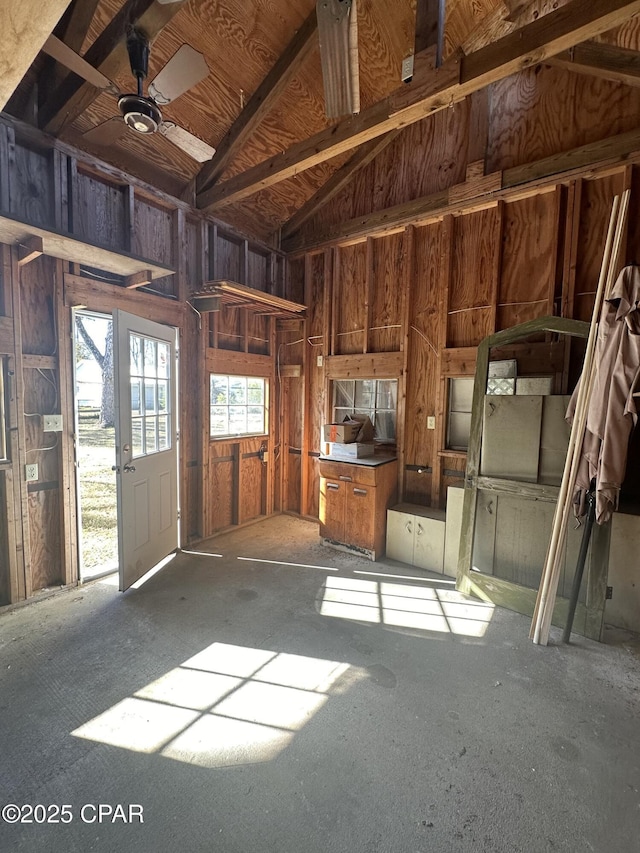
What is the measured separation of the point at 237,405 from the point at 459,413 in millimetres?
2477

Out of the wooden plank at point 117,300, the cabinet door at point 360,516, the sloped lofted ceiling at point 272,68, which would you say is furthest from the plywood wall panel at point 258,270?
the cabinet door at point 360,516

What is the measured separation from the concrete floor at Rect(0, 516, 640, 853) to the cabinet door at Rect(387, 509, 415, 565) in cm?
79

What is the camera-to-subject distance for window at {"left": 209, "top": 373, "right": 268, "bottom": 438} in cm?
432

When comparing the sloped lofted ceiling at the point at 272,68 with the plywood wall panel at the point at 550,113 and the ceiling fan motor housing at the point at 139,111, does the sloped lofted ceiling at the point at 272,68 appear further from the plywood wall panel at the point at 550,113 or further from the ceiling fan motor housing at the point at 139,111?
the ceiling fan motor housing at the point at 139,111

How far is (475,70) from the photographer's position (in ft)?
7.34

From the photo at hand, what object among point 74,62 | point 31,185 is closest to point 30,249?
point 31,185

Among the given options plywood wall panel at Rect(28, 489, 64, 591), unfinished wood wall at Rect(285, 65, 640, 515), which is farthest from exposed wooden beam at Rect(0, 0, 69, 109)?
unfinished wood wall at Rect(285, 65, 640, 515)

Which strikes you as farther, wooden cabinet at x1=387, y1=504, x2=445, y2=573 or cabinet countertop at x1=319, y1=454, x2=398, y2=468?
cabinet countertop at x1=319, y1=454, x2=398, y2=468

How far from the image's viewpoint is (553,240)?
10.5 ft

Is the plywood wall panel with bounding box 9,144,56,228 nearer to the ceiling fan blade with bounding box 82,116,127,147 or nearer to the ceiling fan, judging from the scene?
the ceiling fan blade with bounding box 82,116,127,147

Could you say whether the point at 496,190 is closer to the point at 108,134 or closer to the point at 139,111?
the point at 139,111

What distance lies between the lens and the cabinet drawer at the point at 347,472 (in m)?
3.70

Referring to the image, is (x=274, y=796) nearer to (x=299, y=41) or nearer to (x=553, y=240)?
(x=553, y=240)

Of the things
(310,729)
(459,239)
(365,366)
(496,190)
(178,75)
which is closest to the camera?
(310,729)
